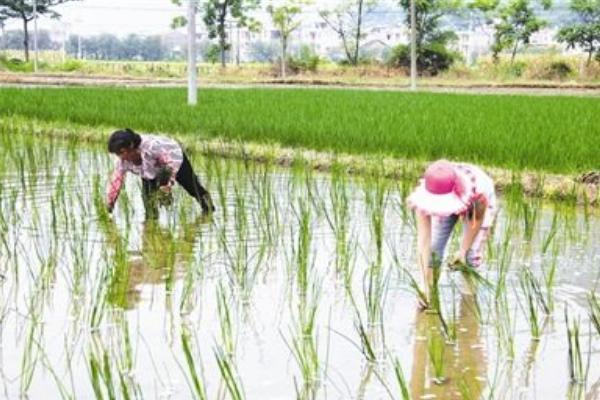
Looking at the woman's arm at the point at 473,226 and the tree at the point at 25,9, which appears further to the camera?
the tree at the point at 25,9

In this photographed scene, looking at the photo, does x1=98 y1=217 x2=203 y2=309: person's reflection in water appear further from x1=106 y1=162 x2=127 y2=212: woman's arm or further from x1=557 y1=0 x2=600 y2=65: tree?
x1=557 y1=0 x2=600 y2=65: tree

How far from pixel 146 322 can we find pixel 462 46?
3572 cm

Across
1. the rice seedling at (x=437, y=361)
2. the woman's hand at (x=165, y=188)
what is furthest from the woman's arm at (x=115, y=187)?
the rice seedling at (x=437, y=361)

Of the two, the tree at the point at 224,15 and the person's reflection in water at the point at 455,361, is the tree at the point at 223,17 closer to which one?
the tree at the point at 224,15

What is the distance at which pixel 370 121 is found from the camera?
36.2 feet

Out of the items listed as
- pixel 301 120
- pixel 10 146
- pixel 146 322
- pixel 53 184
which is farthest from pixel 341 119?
pixel 146 322

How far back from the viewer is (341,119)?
1142cm

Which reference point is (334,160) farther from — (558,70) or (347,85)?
(558,70)

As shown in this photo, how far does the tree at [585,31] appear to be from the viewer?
30.7 meters

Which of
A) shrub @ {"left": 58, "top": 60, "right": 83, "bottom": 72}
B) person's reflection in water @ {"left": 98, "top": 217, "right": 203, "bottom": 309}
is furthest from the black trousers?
shrub @ {"left": 58, "top": 60, "right": 83, "bottom": 72}

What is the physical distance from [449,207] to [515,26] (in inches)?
1205

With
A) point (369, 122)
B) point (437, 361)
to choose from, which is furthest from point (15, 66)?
point (437, 361)

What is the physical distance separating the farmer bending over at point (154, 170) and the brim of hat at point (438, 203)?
2260 millimetres

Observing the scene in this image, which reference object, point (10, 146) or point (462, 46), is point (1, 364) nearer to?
point (10, 146)
